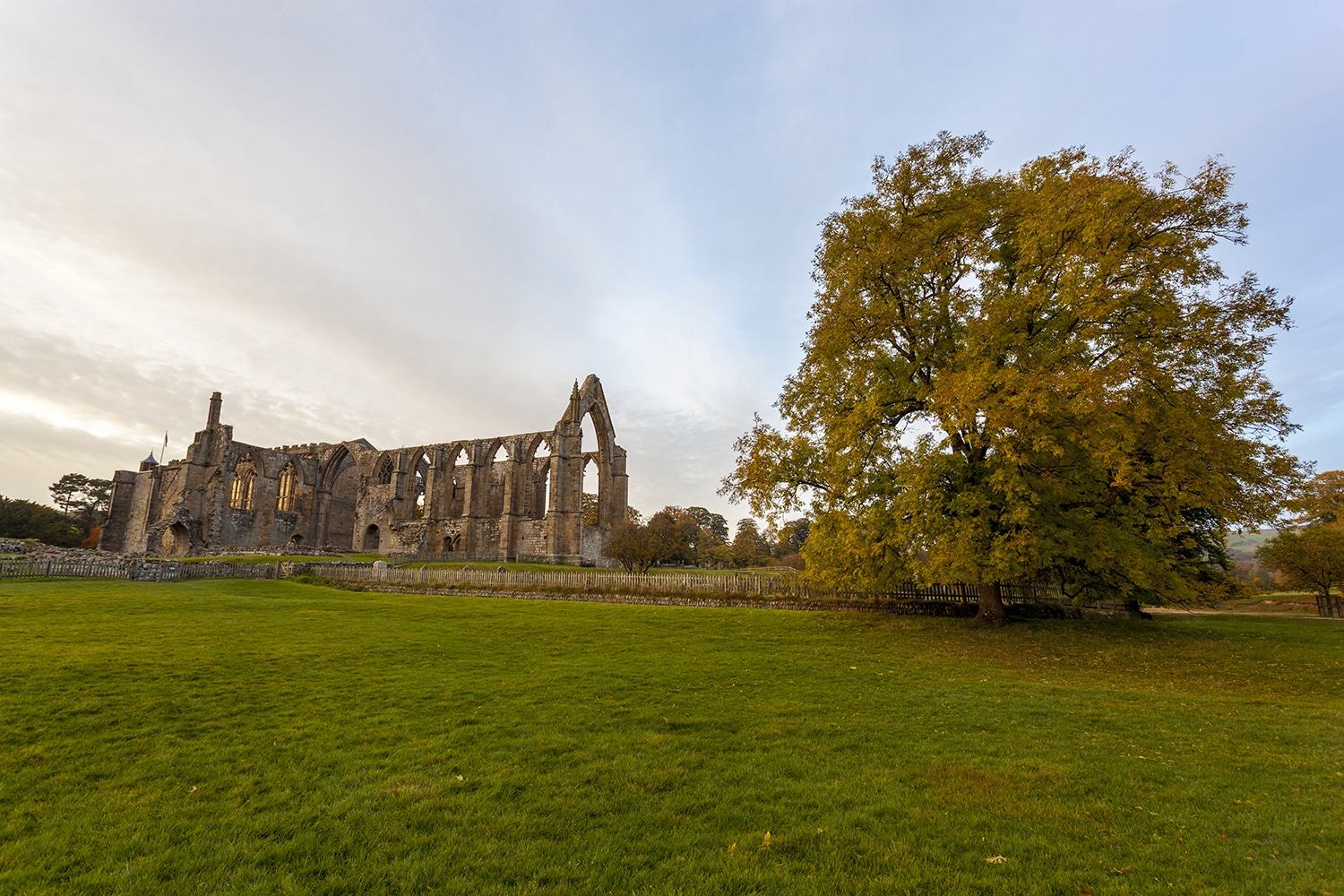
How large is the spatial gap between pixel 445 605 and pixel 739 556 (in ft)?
144

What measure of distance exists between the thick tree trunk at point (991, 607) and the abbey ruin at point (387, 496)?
2841 centimetres

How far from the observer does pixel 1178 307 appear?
12875 mm

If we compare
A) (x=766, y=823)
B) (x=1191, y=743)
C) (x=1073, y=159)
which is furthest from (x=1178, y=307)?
(x=766, y=823)

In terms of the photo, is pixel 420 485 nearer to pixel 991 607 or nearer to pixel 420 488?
pixel 420 488

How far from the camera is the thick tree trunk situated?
15.9m

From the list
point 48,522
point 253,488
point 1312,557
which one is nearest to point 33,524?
point 48,522

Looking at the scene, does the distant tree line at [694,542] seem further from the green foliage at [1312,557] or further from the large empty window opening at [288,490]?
the large empty window opening at [288,490]

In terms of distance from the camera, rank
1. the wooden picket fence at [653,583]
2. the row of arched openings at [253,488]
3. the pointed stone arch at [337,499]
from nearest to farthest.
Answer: the wooden picket fence at [653,583] → the row of arched openings at [253,488] → the pointed stone arch at [337,499]

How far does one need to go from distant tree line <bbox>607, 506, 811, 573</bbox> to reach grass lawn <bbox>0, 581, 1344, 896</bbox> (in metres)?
7.21

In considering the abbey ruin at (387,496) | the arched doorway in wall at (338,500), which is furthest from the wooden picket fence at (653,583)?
the arched doorway in wall at (338,500)

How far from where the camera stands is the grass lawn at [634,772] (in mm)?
3602

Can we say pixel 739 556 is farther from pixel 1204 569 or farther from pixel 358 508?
pixel 1204 569

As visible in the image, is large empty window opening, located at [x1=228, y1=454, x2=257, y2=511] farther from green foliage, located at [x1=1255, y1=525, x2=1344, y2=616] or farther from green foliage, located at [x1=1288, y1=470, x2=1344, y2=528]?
green foliage, located at [x1=1255, y1=525, x2=1344, y2=616]

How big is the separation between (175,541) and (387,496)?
629 inches
